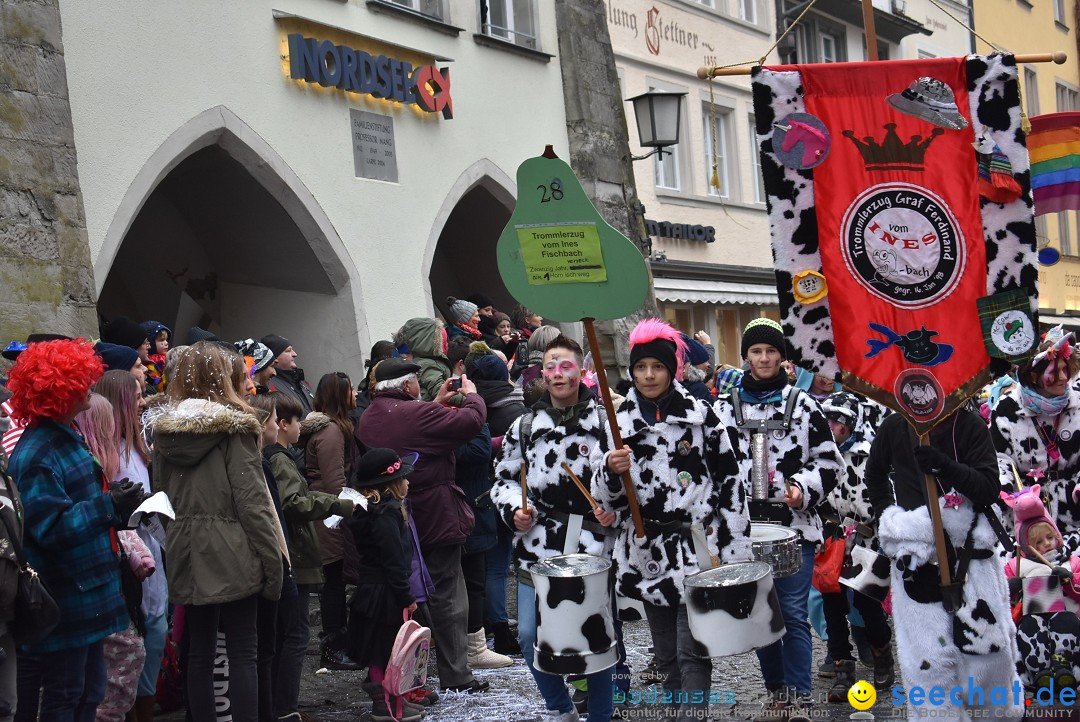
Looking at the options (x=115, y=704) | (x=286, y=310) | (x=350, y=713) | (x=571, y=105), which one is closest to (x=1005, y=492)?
(x=350, y=713)

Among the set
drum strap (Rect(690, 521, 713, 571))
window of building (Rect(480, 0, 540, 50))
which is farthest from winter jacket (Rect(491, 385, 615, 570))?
window of building (Rect(480, 0, 540, 50))

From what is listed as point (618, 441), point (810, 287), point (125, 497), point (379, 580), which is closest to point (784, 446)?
point (810, 287)

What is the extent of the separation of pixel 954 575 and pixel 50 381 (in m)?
3.60

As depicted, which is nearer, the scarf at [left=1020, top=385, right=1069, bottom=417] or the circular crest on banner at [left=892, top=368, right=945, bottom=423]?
the circular crest on banner at [left=892, top=368, right=945, bottom=423]

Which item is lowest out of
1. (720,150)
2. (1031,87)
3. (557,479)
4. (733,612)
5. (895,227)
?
(733,612)

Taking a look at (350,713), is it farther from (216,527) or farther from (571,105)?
(571,105)

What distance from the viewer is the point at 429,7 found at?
13.2 metres

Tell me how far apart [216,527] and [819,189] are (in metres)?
2.99

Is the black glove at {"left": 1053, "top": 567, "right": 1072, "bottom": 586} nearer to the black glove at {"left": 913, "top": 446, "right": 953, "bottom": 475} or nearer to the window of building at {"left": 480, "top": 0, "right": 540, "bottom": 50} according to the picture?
the black glove at {"left": 913, "top": 446, "right": 953, "bottom": 475}

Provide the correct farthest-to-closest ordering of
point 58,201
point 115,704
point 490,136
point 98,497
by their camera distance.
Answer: point 490,136, point 58,201, point 115,704, point 98,497

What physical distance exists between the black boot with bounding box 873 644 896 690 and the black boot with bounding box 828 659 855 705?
134 millimetres

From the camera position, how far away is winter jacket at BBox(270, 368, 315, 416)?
8.25 metres

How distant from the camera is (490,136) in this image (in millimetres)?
13766

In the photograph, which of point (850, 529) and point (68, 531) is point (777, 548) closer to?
point (850, 529)
